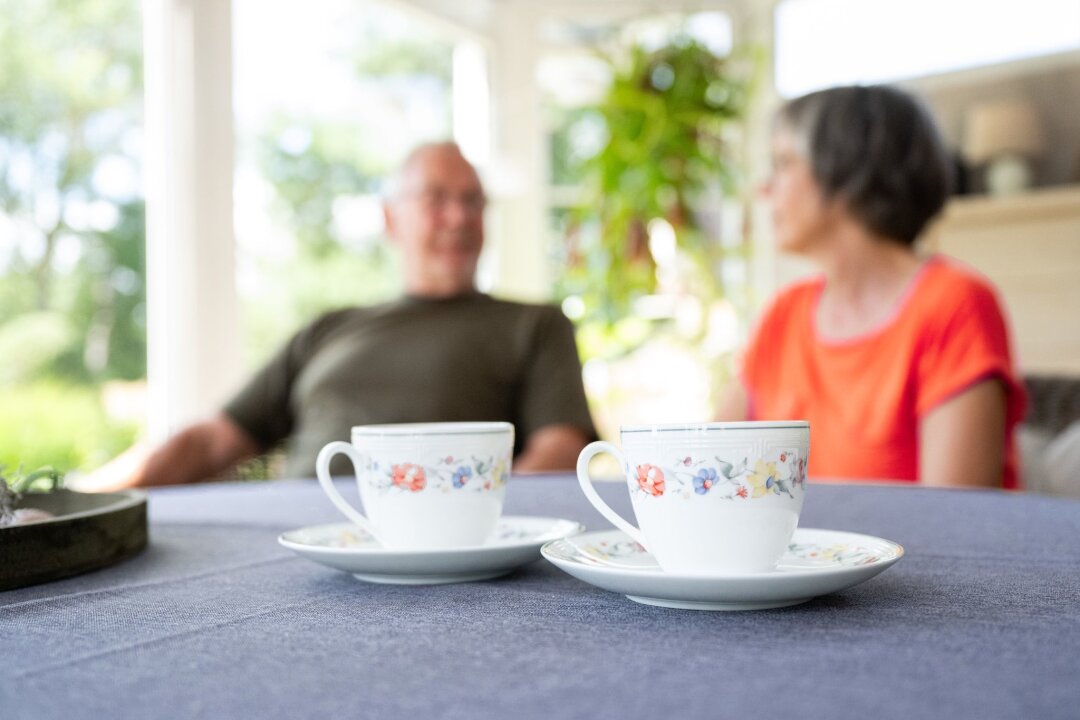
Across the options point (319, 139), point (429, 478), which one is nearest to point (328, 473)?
point (429, 478)

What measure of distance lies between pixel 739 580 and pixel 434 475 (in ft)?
0.80

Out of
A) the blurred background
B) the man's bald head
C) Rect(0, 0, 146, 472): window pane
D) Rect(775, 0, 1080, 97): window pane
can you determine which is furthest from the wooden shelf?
Rect(0, 0, 146, 472): window pane

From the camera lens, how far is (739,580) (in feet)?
1.64

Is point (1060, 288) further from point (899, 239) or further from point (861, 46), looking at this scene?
point (899, 239)

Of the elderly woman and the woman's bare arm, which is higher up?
the elderly woman

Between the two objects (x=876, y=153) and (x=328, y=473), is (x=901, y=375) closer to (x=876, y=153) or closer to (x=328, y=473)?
(x=876, y=153)

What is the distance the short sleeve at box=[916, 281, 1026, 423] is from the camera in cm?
154

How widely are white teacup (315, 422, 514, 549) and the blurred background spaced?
2097 mm

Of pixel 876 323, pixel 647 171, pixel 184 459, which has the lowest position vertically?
pixel 184 459

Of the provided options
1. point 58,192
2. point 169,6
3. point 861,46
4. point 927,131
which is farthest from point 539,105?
point 927,131

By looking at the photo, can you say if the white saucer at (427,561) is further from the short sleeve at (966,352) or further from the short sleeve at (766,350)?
the short sleeve at (766,350)

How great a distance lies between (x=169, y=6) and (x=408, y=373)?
132 cm

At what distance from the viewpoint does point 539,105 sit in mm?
4066

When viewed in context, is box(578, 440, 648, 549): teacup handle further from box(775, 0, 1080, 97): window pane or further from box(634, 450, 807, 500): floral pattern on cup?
box(775, 0, 1080, 97): window pane
